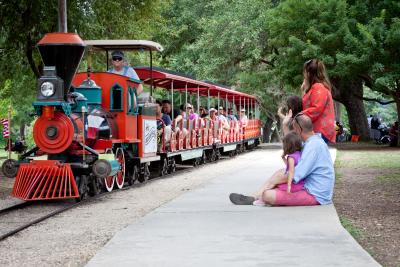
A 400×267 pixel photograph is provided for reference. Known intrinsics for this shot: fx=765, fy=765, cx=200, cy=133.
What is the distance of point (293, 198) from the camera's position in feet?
32.5

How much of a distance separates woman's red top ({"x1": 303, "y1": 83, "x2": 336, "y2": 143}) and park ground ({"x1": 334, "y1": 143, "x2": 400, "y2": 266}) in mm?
1158

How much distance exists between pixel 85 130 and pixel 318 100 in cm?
511

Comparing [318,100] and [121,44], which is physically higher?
[121,44]

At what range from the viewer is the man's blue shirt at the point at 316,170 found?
9.74 m

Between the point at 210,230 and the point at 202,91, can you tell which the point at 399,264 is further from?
the point at 202,91

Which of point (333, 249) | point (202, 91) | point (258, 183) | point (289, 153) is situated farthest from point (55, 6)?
point (333, 249)

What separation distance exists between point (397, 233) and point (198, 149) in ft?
51.9

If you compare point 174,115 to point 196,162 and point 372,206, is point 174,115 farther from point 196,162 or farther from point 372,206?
point 372,206

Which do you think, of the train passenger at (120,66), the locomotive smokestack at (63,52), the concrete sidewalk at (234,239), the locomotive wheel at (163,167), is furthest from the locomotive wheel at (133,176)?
the concrete sidewalk at (234,239)

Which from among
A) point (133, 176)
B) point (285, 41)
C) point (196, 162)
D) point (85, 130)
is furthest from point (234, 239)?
point (285, 41)

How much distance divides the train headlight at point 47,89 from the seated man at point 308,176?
4436 millimetres

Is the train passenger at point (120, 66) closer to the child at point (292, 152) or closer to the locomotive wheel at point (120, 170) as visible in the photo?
the locomotive wheel at point (120, 170)

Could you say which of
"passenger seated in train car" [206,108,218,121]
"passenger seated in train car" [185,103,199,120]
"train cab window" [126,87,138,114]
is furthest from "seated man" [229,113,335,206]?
"passenger seated in train car" [206,108,218,121]

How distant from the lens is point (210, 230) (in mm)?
8172
